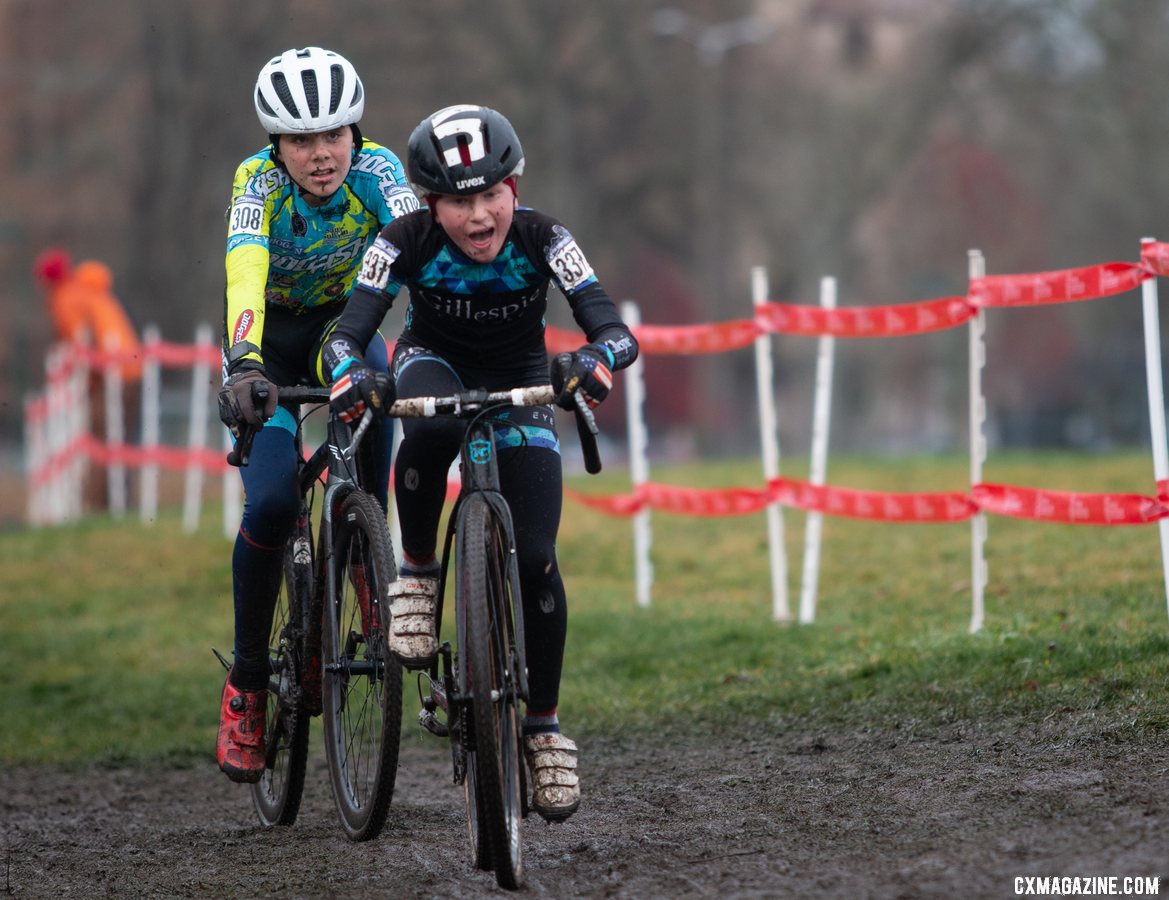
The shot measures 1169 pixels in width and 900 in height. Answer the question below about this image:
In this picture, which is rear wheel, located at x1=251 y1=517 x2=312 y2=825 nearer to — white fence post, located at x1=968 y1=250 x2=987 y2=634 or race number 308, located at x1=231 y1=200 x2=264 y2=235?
race number 308, located at x1=231 y1=200 x2=264 y2=235

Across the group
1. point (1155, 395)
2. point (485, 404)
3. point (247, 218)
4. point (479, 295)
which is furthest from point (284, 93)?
point (1155, 395)

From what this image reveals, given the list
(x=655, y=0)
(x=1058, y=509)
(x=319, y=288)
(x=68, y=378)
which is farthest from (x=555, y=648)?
(x=655, y=0)

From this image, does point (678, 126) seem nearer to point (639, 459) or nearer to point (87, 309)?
point (87, 309)

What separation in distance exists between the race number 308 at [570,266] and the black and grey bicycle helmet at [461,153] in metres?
0.30

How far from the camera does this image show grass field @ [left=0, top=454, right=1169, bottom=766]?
7.55 metres

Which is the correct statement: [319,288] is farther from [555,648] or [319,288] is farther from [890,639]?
[890,639]

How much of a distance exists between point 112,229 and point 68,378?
20.0 meters

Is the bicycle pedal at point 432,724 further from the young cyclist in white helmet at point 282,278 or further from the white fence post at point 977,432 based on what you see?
the white fence post at point 977,432

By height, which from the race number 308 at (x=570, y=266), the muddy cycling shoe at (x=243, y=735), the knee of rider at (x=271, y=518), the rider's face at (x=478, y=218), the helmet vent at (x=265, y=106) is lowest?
the muddy cycling shoe at (x=243, y=735)

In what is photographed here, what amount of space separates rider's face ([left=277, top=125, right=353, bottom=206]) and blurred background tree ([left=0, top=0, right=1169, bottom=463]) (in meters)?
24.1

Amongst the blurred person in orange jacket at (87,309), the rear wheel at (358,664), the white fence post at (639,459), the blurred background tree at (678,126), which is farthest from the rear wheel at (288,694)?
the blurred background tree at (678,126)

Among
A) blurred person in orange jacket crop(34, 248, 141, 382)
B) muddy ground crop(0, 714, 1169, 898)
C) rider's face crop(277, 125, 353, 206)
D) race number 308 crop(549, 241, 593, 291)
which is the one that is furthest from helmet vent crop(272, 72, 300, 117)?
blurred person in orange jacket crop(34, 248, 141, 382)

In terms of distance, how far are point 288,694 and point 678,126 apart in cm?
3371

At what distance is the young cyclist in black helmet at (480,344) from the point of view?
5.41 meters
